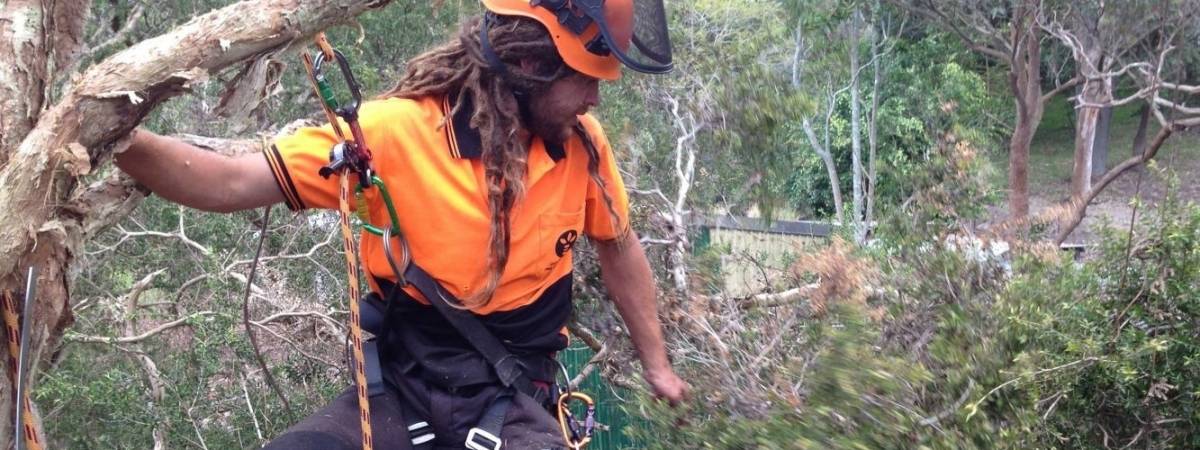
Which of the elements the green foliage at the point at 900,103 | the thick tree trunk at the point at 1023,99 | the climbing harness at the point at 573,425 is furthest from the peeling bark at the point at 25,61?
the thick tree trunk at the point at 1023,99

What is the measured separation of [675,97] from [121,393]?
3.06m

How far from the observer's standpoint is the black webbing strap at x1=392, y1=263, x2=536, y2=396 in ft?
9.82

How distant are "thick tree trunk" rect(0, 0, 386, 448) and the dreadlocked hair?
496mm

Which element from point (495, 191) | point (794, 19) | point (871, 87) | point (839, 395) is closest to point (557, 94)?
point (495, 191)

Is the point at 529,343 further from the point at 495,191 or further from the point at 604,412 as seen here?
the point at 604,412

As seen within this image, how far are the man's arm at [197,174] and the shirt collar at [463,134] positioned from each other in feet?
1.60

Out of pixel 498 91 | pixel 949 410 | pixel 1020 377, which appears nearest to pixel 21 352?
pixel 498 91

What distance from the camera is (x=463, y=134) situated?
3.01 metres

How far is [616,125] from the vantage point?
210 inches

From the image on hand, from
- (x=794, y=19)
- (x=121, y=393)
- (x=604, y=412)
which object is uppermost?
(x=794, y=19)

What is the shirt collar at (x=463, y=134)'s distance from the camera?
299cm

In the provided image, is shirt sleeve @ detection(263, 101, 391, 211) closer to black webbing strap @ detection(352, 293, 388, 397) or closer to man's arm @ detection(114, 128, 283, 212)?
man's arm @ detection(114, 128, 283, 212)

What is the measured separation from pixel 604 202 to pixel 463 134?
23.8 inches

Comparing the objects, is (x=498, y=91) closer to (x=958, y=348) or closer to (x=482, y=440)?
(x=482, y=440)
